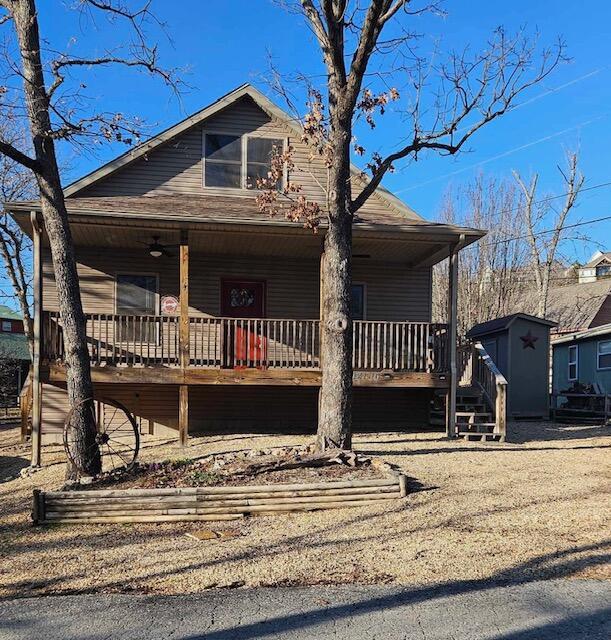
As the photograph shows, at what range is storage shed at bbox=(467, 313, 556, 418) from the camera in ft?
56.7

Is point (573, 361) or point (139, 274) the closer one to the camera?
point (139, 274)

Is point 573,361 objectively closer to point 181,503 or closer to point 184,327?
point 184,327

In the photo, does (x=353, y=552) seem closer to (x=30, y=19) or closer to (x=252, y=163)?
(x=30, y=19)

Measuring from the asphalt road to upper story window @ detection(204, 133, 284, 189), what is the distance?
997 cm

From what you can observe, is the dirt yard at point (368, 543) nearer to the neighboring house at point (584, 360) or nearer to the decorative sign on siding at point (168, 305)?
the decorative sign on siding at point (168, 305)

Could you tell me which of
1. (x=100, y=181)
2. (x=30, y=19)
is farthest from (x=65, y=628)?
(x=100, y=181)

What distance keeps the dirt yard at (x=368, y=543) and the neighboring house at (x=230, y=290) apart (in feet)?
11.6

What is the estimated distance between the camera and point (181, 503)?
21.4 feet

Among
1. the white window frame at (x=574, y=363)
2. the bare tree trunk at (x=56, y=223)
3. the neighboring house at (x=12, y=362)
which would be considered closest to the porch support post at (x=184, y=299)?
the bare tree trunk at (x=56, y=223)

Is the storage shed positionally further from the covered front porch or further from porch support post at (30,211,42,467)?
porch support post at (30,211,42,467)

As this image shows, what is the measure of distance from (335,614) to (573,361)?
70.0ft

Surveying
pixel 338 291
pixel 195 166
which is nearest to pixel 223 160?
pixel 195 166

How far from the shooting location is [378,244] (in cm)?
1247

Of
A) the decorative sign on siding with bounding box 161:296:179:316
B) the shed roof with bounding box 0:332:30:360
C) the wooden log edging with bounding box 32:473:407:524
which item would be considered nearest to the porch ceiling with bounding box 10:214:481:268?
the decorative sign on siding with bounding box 161:296:179:316
